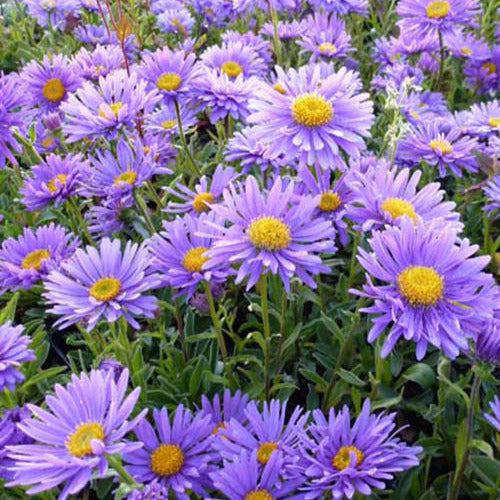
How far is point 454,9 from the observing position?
3.52 meters

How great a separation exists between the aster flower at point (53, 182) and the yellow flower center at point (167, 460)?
38.7 inches

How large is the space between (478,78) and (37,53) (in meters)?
2.65

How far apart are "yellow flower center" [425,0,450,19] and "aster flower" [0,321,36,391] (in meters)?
2.69

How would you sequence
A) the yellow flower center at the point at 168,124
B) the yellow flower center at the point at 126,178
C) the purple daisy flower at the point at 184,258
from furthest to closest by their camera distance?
the yellow flower center at the point at 168,124, the yellow flower center at the point at 126,178, the purple daisy flower at the point at 184,258

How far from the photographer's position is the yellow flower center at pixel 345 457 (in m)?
1.67

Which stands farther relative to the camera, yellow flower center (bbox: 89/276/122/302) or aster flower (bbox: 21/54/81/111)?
aster flower (bbox: 21/54/81/111)

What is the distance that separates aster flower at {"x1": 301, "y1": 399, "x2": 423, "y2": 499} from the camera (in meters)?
1.61

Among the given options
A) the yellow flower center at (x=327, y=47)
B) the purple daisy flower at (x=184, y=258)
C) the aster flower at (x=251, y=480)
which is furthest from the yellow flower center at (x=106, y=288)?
the yellow flower center at (x=327, y=47)

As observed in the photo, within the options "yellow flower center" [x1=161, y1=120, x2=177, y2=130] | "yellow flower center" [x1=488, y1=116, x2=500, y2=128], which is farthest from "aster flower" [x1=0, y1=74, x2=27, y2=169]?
"yellow flower center" [x1=488, y1=116, x2=500, y2=128]

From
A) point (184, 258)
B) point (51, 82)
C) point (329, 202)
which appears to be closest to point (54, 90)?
point (51, 82)

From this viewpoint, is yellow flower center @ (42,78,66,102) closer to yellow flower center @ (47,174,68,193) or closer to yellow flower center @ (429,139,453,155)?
yellow flower center @ (47,174,68,193)

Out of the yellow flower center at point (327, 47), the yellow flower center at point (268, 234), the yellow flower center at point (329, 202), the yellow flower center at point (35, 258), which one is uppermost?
the yellow flower center at point (327, 47)

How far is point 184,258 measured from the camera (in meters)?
2.02

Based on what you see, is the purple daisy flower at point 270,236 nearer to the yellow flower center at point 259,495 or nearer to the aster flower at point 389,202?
the aster flower at point 389,202
